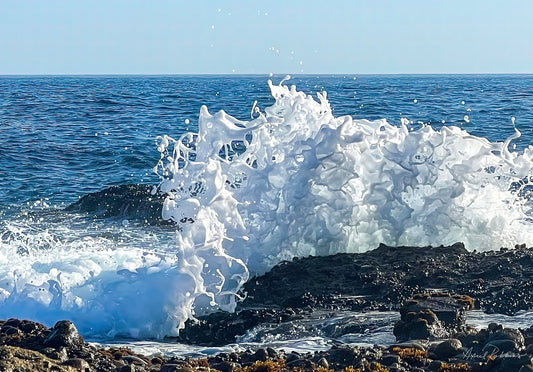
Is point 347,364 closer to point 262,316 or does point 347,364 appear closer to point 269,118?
point 262,316

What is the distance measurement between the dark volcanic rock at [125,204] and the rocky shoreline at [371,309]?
554 centimetres

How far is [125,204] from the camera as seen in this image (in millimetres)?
15453

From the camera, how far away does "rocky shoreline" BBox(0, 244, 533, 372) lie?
5961 mm

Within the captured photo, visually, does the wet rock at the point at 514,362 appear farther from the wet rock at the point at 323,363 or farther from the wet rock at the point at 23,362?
the wet rock at the point at 23,362

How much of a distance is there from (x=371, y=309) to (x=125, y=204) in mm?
8305

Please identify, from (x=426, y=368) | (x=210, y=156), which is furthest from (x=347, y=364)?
(x=210, y=156)

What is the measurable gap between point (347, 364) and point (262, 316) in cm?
219

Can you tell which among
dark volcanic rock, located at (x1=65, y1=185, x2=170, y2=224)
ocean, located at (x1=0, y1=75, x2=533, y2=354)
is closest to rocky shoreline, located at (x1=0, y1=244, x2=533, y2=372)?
ocean, located at (x1=0, y1=75, x2=533, y2=354)

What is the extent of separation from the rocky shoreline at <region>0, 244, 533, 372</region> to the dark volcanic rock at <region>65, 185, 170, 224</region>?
5.54m

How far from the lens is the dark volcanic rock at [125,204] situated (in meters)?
14.9

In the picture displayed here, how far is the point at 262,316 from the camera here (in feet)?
26.9

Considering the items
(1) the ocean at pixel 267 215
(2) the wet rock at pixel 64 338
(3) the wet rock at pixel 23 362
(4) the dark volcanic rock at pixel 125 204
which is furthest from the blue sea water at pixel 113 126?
(3) the wet rock at pixel 23 362

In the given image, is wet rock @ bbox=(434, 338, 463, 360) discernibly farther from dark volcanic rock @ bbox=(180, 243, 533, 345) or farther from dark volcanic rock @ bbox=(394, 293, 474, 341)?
dark volcanic rock @ bbox=(180, 243, 533, 345)

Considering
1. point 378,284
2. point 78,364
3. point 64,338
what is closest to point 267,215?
point 378,284
